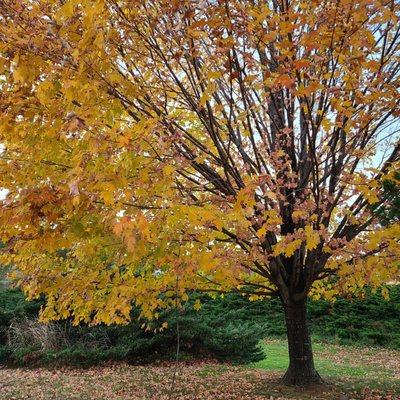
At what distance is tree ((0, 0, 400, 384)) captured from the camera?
3082 mm

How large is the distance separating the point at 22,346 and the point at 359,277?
8.84m

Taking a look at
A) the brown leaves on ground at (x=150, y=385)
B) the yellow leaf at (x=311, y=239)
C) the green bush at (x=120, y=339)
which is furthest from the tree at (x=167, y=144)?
the green bush at (x=120, y=339)

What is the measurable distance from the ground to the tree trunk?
0.69ft

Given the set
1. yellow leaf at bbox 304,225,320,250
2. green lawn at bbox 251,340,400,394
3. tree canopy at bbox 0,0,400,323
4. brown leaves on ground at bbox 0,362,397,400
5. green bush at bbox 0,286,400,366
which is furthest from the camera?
green bush at bbox 0,286,400,366

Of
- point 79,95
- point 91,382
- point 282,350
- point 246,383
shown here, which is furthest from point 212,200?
point 282,350

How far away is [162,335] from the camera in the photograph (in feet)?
33.5

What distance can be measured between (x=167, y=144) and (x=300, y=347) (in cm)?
421

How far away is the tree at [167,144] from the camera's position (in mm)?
3082

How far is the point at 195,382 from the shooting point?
788 centimetres

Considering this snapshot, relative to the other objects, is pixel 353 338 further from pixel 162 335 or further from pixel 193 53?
pixel 193 53

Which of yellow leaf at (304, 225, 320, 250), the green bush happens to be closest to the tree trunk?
yellow leaf at (304, 225, 320, 250)

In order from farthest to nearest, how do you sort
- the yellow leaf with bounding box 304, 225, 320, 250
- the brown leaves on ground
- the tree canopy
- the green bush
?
the green bush → the brown leaves on ground → the yellow leaf with bounding box 304, 225, 320, 250 → the tree canopy

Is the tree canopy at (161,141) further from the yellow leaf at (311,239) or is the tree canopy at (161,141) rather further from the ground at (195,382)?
the ground at (195,382)

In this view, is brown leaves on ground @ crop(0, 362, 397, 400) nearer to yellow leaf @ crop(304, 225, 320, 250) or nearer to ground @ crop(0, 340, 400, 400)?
ground @ crop(0, 340, 400, 400)
